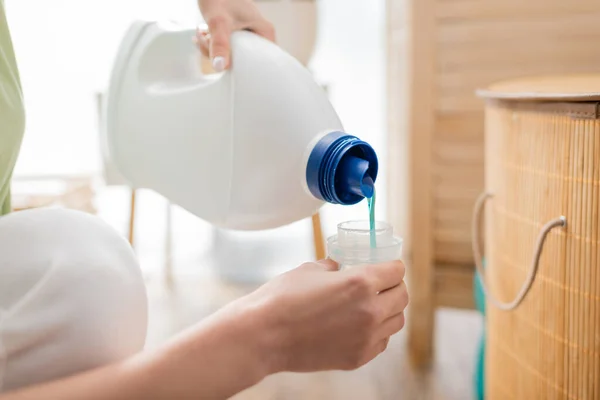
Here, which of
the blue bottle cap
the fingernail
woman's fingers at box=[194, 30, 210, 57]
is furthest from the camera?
woman's fingers at box=[194, 30, 210, 57]

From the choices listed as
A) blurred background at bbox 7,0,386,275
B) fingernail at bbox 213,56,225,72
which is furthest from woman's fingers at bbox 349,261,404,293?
blurred background at bbox 7,0,386,275

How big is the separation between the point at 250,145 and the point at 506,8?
816 mm

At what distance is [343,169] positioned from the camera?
1.86 ft

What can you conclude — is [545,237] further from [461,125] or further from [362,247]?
[461,125]

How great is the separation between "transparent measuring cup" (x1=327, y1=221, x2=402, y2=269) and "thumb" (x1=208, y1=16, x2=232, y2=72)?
0.77ft

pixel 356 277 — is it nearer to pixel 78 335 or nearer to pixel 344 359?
pixel 344 359

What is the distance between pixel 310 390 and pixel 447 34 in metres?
0.79

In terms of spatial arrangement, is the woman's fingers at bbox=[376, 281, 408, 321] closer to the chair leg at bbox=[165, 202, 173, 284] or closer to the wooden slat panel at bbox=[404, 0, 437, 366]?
the wooden slat panel at bbox=[404, 0, 437, 366]

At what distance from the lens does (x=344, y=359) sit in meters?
0.50

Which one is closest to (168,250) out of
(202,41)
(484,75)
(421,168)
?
(421,168)

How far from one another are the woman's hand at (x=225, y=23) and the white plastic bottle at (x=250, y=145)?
15 millimetres

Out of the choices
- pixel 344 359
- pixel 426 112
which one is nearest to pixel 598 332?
pixel 344 359

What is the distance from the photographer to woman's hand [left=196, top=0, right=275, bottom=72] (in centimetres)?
67

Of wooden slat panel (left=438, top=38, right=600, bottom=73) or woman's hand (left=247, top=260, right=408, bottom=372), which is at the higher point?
wooden slat panel (left=438, top=38, right=600, bottom=73)
